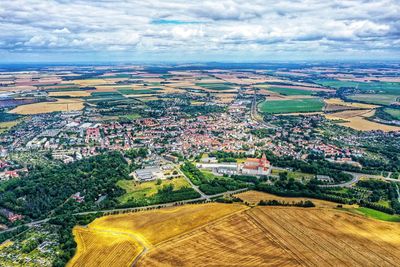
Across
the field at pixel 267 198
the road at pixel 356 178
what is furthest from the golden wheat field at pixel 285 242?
the road at pixel 356 178

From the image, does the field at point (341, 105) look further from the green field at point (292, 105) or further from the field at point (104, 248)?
the field at point (104, 248)

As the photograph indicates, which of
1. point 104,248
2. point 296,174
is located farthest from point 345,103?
point 104,248

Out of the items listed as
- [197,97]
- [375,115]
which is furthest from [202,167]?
[197,97]

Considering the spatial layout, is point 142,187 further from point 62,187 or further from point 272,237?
point 272,237

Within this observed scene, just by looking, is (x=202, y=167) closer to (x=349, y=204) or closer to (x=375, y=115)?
(x=349, y=204)

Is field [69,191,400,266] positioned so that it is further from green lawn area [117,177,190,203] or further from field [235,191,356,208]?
green lawn area [117,177,190,203]

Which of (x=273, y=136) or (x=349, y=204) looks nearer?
(x=349, y=204)

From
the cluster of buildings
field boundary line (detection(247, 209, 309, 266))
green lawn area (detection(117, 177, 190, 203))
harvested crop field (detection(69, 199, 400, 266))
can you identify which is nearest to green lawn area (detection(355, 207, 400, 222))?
harvested crop field (detection(69, 199, 400, 266))

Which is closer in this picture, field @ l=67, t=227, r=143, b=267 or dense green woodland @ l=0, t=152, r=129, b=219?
field @ l=67, t=227, r=143, b=267
